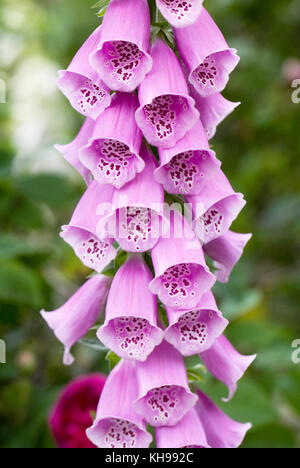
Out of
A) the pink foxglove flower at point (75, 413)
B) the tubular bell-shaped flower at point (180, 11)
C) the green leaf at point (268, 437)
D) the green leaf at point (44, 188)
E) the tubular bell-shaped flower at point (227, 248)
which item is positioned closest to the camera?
the tubular bell-shaped flower at point (180, 11)

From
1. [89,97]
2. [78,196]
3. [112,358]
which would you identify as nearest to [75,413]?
[112,358]

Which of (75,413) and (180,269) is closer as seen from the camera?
(180,269)

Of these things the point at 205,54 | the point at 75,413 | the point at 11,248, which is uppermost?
the point at 205,54

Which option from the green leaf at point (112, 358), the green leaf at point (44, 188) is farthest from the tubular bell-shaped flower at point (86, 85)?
the green leaf at point (44, 188)

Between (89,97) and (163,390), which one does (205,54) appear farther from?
(163,390)

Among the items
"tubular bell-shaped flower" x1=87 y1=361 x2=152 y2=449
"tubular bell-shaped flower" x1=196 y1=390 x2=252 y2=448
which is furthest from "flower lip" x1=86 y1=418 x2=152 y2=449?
"tubular bell-shaped flower" x1=196 y1=390 x2=252 y2=448

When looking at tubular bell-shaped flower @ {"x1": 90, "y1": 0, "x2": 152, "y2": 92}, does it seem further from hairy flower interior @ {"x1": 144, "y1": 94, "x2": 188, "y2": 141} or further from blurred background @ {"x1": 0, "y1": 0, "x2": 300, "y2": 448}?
blurred background @ {"x1": 0, "y1": 0, "x2": 300, "y2": 448}

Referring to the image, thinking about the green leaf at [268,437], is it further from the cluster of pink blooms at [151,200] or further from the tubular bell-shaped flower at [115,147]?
the tubular bell-shaped flower at [115,147]
